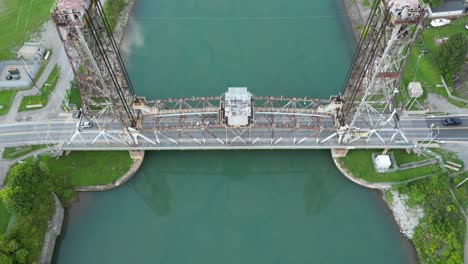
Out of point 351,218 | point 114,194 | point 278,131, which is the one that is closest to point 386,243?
point 351,218

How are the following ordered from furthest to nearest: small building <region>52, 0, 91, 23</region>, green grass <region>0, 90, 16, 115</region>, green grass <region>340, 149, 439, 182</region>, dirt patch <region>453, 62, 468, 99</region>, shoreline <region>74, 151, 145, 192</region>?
dirt patch <region>453, 62, 468, 99</region>
green grass <region>0, 90, 16, 115</region>
shoreline <region>74, 151, 145, 192</region>
green grass <region>340, 149, 439, 182</region>
small building <region>52, 0, 91, 23</region>

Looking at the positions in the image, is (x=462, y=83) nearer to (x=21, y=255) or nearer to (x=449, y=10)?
(x=449, y=10)

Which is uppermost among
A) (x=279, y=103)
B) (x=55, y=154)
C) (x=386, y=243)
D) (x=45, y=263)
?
→ (x=279, y=103)

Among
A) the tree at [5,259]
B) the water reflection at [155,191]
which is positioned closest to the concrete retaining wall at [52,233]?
the tree at [5,259]

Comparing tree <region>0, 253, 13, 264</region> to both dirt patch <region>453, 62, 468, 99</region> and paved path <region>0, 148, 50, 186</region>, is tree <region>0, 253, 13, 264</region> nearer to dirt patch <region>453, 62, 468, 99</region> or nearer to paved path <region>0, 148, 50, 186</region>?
paved path <region>0, 148, 50, 186</region>

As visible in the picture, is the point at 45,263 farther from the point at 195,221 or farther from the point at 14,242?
the point at 195,221

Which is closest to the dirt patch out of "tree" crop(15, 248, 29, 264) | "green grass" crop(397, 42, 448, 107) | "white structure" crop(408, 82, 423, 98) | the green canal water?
"green grass" crop(397, 42, 448, 107)
